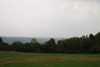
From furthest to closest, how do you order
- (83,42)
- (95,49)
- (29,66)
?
1. (83,42)
2. (95,49)
3. (29,66)

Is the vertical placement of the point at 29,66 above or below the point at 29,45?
below

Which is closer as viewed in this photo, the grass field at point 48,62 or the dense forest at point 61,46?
the grass field at point 48,62

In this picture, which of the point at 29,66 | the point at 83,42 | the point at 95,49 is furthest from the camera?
the point at 83,42

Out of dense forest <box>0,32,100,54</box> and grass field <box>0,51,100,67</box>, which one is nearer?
grass field <box>0,51,100,67</box>

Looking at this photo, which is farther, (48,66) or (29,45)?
(29,45)

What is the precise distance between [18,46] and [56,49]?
13.8m

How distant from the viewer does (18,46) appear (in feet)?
171

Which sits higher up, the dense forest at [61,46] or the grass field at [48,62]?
the dense forest at [61,46]

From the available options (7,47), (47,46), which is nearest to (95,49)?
(47,46)

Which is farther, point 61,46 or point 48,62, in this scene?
point 61,46

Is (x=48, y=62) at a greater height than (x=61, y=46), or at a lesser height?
lesser

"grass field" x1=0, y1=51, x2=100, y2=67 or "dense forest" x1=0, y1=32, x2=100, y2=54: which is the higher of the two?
"dense forest" x1=0, y1=32, x2=100, y2=54

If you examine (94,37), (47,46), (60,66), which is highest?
(94,37)

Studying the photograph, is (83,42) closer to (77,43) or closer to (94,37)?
(77,43)
